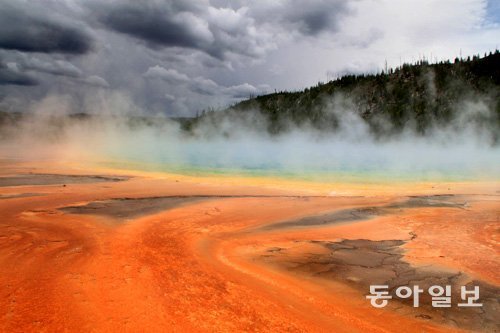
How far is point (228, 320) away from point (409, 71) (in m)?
89.4

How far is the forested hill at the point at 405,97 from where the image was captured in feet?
217

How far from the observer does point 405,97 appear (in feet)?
243

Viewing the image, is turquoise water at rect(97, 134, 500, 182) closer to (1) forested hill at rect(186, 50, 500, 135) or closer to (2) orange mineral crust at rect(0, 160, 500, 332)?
(2) orange mineral crust at rect(0, 160, 500, 332)

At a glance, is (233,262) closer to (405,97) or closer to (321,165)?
(321,165)

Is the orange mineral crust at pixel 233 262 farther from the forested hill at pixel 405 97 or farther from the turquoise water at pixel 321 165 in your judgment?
the forested hill at pixel 405 97

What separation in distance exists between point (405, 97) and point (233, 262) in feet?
258

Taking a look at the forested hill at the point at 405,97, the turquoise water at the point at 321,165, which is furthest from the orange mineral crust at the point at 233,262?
the forested hill at the point at 405,97

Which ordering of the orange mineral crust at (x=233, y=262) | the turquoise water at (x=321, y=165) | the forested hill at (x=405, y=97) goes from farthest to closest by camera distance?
the forested hill at (x=405, y=97) < the turquoise water at (x=321, y=165) < the orange mineral crust at (x=233, y=262)

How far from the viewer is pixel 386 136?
66312mm

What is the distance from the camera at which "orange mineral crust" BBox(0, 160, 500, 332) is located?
142 inches

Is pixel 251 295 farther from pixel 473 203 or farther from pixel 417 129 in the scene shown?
pixel 417 129

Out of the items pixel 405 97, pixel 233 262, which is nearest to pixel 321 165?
pixel 233 262

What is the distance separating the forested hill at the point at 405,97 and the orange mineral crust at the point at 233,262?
2466 inches

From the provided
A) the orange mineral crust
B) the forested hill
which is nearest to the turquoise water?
the orange mineral crust
